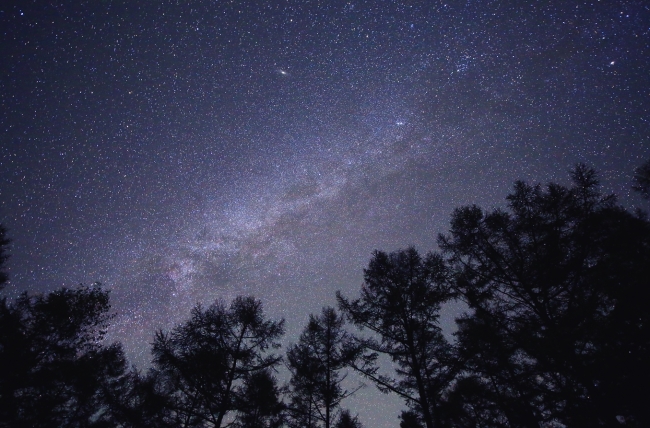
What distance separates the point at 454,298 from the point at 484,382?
6.47 meters

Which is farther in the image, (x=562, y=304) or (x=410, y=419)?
(x=410, y=419)

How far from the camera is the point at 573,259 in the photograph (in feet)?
30.2

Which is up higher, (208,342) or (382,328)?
(208,342)

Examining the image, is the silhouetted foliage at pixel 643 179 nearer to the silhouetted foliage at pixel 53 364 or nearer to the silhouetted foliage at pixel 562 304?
the silhouetted foliage at pixel 562 304

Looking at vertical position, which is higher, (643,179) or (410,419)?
(643,179)

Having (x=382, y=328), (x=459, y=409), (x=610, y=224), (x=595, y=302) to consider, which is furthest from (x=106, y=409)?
(x=610, y=224)

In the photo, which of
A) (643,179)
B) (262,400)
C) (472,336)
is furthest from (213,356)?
(643,179)

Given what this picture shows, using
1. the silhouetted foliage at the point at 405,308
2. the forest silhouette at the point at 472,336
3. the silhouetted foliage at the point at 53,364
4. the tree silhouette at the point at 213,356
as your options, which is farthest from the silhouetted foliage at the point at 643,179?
the silhouetted foliage at the point at 53,364

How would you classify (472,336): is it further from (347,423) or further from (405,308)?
(347,423)

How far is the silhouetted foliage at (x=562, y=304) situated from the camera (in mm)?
7477

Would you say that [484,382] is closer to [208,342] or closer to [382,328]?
[382,328]

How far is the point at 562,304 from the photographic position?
9148 millimetres

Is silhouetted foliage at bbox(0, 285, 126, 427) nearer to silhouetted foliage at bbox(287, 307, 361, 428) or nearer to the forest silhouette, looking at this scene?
the forest silhouette

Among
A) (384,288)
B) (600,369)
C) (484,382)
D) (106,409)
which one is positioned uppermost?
(384,288)
